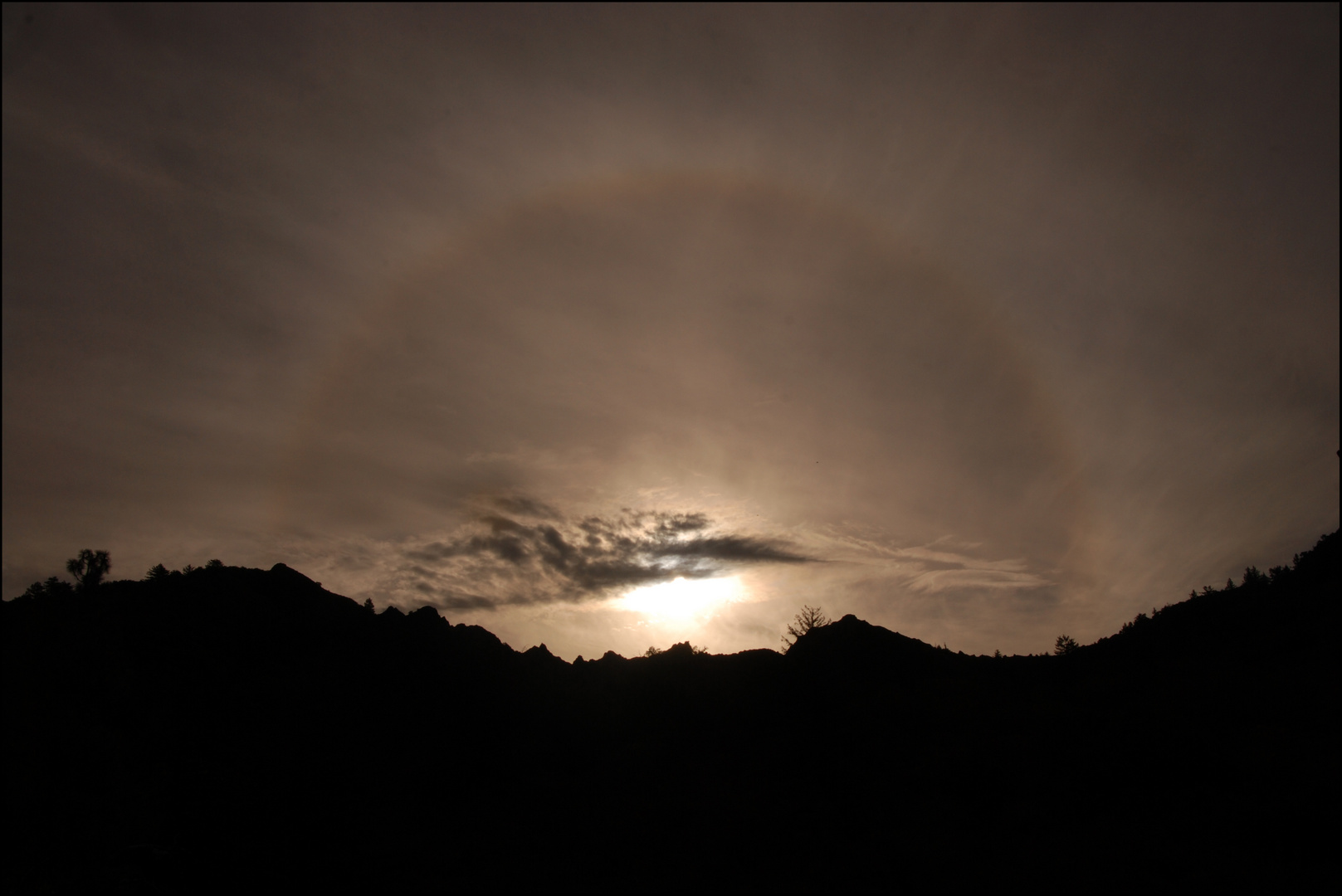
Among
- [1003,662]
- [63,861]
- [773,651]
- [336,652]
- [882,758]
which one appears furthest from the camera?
[773,651]

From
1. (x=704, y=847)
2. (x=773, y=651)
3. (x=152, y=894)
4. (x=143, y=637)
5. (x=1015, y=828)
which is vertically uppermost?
(x=773, y=651)

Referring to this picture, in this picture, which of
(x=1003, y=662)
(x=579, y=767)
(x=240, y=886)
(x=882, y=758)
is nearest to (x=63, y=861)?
(x=240, y=886)

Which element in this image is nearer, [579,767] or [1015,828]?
[1015,828]

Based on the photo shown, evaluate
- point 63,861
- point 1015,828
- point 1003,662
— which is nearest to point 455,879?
point 63,861

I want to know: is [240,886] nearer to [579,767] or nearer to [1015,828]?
[579,767]

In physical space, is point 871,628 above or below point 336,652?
above

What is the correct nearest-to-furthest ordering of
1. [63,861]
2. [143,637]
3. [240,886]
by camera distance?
[63,861] < [240,886] < [143,637]

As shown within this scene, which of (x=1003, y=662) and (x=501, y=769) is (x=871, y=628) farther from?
(x=501, y=769)
